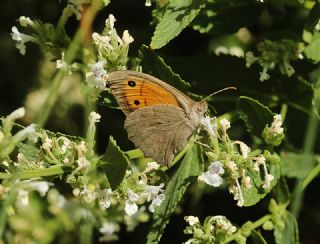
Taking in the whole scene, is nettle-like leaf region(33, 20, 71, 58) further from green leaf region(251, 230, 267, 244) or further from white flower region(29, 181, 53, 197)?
green leaf region(251, 230, 267, 244)

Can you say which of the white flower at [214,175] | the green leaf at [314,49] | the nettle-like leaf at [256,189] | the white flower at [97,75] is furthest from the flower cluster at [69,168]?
the green leaf at [314,49]

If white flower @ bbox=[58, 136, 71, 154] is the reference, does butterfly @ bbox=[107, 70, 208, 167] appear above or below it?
above

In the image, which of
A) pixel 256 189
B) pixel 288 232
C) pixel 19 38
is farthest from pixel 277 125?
pixel 19 38

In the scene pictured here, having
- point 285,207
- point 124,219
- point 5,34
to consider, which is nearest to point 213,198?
point 124,219

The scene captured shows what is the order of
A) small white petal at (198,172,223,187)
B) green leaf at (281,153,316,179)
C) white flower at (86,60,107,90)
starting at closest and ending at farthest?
small white petal at (198,172,223,187) < white flower at (86,60,107,90) < green leaf at (281,153,316,179)

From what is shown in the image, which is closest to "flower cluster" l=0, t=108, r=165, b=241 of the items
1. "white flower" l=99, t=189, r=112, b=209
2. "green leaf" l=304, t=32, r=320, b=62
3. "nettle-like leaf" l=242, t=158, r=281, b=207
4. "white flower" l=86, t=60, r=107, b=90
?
"white flower" l=99, t=189, r=112, b=209

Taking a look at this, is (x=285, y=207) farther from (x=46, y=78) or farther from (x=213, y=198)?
(x=46, y=78)

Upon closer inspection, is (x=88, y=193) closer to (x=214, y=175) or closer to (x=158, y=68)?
(x=214, y=175)
